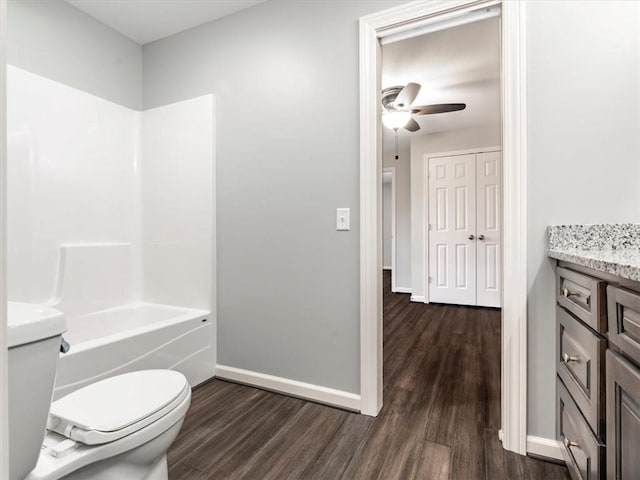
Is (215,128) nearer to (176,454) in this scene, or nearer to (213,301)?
(213,301)

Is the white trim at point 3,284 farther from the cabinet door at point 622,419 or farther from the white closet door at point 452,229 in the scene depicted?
the white closet door at point 452,229

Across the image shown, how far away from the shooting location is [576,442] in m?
1.14

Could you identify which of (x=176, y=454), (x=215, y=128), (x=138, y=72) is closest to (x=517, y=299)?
(x=176, y=454)

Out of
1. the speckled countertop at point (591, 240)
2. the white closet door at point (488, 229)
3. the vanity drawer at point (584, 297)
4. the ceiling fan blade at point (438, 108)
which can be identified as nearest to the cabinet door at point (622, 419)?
the vanity drawer at point (584, 297)

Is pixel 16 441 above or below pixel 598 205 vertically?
below

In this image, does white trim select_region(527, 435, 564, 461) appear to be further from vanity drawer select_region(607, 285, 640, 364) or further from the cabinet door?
vanity drawer select_region(607, 285, 640, 364)

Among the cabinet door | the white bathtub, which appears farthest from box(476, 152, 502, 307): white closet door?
the cabinet door

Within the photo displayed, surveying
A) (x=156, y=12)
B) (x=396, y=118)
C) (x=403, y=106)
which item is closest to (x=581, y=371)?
(x=403, y=106)

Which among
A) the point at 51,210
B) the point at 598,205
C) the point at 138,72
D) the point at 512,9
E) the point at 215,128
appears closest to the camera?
the point at 598,205

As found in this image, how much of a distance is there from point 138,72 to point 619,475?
342 centimetres

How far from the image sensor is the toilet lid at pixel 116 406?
0.98m

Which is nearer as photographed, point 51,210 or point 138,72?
point 51,210

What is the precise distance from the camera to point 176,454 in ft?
4.81

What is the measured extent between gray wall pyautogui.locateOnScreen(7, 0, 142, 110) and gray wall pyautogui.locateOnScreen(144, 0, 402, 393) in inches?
20.8
